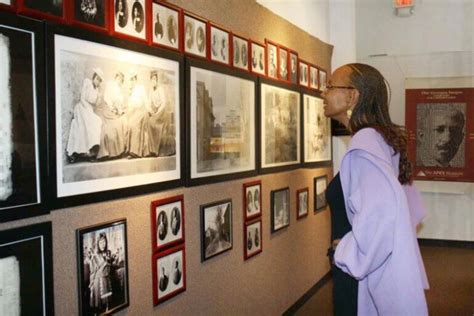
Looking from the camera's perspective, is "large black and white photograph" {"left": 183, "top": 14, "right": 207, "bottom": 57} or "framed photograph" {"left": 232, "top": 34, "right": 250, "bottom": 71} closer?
"large black and white photograph" {"left": 183, "top": 14, "right": 207, "bottom": 57}

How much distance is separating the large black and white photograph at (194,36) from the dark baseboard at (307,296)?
2.61m

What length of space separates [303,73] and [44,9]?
337 cm

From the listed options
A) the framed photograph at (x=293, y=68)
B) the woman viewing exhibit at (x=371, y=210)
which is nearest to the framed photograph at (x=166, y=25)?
the woman viewing exhibit at (x=371, y=210)

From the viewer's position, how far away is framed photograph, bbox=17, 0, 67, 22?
1.82 metres

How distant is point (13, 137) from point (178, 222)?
4.13 ft

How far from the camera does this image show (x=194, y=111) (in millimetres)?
3006

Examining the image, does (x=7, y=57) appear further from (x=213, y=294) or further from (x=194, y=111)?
(x=213, y=294)

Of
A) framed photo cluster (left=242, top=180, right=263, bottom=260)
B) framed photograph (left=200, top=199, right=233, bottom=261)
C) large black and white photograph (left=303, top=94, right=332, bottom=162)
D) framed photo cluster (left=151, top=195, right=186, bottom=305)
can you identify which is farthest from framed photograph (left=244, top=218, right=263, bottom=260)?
large black and white photograph (left=303, top=94, right=332, bottom=162)

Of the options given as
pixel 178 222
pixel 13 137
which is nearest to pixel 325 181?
pixel 178 222

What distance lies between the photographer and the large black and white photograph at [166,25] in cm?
262

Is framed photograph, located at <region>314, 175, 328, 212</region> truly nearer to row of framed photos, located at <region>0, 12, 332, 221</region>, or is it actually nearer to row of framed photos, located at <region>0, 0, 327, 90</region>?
row of framed photos, located at <region>0, 0, 327, 90</region>

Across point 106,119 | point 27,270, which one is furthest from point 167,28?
point 27,270

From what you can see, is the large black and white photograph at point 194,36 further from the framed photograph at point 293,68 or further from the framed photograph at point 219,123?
the framed photograph at point 293,68

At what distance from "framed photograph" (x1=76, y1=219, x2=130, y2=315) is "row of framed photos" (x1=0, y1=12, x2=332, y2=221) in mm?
Result: 158
